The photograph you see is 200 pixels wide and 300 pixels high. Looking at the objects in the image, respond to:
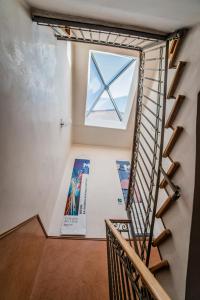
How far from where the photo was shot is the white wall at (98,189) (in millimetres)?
3146

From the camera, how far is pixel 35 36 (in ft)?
6.16

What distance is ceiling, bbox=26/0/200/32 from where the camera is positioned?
1.27 meters

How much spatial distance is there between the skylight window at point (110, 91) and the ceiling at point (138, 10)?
3.39 meters

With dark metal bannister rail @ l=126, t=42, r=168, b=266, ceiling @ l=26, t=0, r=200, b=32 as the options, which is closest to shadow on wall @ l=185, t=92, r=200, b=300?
dark metal bannister rail @ l=126, t=42, r=168, b=266

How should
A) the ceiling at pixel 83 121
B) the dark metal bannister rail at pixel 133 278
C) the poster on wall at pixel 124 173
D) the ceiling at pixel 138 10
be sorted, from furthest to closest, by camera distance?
the ceiling at pixel 83 121 → the poster on wall at pixel 124 173 → the ceiling at pixel 138 10 → the dark metal bannister rail at pixel 133 278

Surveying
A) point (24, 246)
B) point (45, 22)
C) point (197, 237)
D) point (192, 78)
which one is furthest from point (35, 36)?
point (197, 237)

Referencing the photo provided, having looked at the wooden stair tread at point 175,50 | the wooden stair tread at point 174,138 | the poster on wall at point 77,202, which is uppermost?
the wooden stair tread at point 175,50

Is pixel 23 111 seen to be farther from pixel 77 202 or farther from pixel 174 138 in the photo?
pixel 77 202

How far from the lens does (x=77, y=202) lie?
3506 millimetres

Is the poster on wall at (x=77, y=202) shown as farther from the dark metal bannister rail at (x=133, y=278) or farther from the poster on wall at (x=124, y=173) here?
the dark metal bannister rail at (x=133, y=278)

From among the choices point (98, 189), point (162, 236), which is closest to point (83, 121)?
point (98, 189)

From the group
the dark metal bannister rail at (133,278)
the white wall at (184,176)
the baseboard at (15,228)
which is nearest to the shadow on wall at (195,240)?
the white wall at (184,176)

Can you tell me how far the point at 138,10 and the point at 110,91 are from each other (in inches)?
186

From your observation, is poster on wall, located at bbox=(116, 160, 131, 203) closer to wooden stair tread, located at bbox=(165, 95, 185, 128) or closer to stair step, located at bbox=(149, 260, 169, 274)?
stair step, located at bbox=(149, 260, 169, 274)
